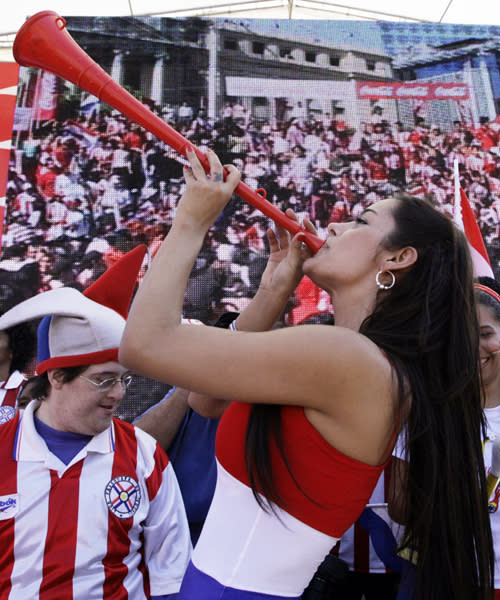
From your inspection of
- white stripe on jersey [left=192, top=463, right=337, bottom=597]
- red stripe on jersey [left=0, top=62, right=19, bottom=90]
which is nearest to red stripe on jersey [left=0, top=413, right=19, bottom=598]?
white stripe on jersey [left=192, top=463, right=337, bottom=597]

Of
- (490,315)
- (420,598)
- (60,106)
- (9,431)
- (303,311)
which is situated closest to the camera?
(420,598)

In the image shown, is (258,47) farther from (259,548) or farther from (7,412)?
(259,548)

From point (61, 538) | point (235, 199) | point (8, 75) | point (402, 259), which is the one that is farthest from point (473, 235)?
point (8, 75)

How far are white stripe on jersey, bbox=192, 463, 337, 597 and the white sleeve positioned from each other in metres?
0.86

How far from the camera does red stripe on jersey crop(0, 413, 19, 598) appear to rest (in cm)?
159

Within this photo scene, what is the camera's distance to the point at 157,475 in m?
1.89

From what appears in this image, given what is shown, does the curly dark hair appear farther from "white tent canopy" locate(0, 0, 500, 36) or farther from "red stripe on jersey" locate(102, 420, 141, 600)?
"white tent canopy" locate(0, 0, 500, 36)

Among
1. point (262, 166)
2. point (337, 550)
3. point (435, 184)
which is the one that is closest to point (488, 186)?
point (435, 184)

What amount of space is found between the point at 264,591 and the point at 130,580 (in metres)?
0.90

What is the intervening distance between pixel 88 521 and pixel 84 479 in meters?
0.13

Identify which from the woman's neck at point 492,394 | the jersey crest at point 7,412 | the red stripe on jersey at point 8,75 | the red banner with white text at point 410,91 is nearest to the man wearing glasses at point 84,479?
the jersey crest at point 7,412

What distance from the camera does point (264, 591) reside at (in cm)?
100

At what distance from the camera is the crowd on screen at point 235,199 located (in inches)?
121

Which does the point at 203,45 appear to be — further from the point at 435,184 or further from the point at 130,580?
the point at 130,580
